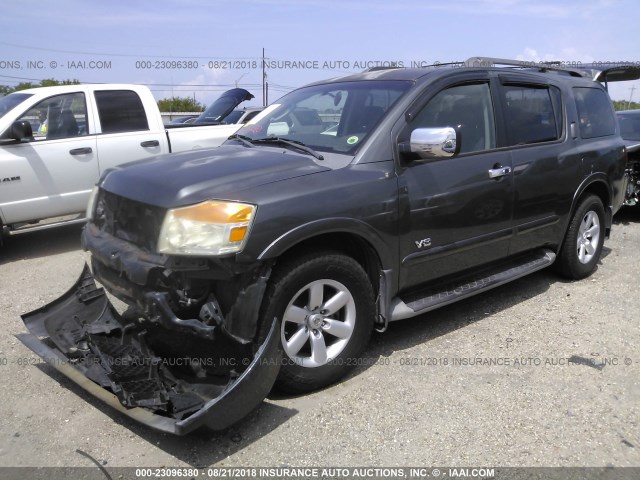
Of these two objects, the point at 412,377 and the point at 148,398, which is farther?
the point at 412,377

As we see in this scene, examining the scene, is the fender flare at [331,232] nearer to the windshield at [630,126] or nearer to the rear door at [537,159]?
the rear door at [537,159]

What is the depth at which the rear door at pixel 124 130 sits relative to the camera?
6914mm

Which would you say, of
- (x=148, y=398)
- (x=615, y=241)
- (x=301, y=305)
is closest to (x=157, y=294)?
(x=148, y=398)

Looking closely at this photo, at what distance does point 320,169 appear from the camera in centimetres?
341

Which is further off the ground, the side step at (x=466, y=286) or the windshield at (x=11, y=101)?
the windshield at (x=11, y=101)

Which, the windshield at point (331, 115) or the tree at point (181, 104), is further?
the tree at point (181, 104)

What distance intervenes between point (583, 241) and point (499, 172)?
1853 millimetres

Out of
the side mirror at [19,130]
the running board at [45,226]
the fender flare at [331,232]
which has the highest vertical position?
the side mirror at [19,130]

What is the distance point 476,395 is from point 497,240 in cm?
137

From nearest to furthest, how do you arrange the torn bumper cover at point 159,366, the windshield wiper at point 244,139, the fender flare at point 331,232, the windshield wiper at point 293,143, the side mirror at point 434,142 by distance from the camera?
the torn bumper cover at point 159,366
the fender flare at point 331,232
the side mirror at point 434,142
the windshield wiper at point 293,143
the windshield wiper at point 244,139

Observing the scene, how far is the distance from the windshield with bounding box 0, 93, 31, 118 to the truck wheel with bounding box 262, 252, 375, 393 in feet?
16.5

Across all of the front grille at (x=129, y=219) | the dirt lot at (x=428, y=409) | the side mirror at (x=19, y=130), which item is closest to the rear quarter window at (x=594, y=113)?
the dirt lot at (x=428, y=409)

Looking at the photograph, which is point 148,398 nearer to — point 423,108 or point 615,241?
point 423,108

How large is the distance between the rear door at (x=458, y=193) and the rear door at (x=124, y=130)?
14.2 ft
